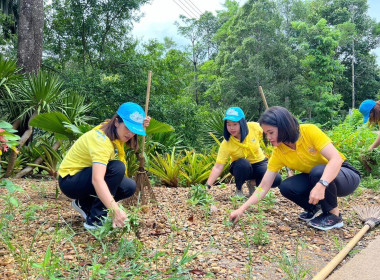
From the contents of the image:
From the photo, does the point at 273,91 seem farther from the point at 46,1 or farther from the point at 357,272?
the point at 357,272

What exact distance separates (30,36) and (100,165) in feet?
18.5

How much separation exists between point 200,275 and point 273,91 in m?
20.7

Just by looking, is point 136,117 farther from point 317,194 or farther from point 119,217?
point 317,194

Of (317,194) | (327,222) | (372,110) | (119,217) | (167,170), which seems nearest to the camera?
(119,217)

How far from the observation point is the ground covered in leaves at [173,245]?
1935mm

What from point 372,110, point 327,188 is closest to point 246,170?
point 327,188

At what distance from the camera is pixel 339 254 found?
2311mm

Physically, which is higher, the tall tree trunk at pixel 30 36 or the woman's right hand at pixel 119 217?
the tall tree trunk at pixel 30 36

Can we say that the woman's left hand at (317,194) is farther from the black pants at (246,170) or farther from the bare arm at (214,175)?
the bare arm at (214,175)

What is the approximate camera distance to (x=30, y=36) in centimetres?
688

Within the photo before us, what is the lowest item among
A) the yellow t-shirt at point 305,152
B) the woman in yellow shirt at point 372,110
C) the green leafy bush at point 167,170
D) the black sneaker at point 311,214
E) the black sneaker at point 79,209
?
the green leafy bush at point 167,170

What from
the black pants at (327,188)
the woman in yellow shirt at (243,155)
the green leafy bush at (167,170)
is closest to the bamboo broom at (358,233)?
the black pants at (327,188)

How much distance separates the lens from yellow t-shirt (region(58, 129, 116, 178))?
7.68 feet

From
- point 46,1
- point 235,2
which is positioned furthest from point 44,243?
point 235,2
